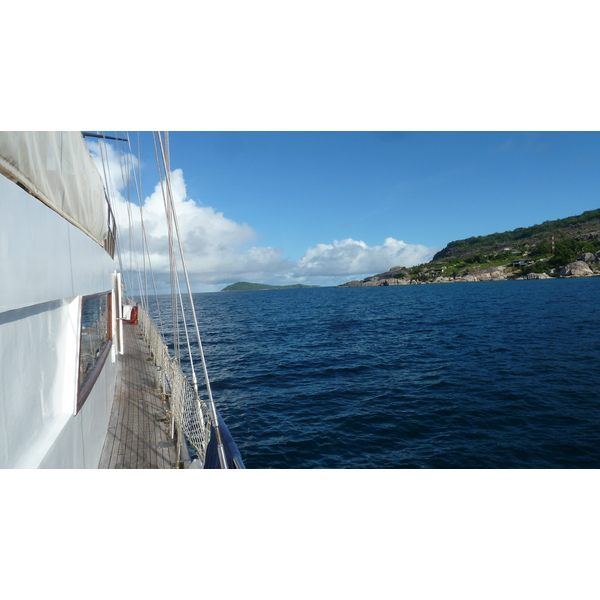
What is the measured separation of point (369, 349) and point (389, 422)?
1009 cm

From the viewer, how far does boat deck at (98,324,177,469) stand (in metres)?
3.76

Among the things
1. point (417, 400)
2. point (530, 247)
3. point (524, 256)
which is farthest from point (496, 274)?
point (417, 400)

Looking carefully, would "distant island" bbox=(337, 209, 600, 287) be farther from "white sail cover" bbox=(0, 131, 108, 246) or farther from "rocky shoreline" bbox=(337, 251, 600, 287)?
"white sail cover" bbox=(0, 131, 108, 246)

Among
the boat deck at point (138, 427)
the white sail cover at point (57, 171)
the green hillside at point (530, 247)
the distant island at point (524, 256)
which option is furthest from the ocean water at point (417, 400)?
the green hillside at point (530, 247)

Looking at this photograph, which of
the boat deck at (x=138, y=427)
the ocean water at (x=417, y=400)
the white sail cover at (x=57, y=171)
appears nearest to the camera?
the white sail cover at (x=57, y=171)

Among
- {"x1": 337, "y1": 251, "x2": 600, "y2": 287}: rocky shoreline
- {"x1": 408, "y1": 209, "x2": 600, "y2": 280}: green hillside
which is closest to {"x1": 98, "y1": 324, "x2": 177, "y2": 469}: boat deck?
{"x1": 337, "y1": 251, "x2": 600, "y2": 287}: rocky shoreline

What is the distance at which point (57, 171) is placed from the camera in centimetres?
→ 236

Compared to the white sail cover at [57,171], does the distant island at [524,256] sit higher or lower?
higher

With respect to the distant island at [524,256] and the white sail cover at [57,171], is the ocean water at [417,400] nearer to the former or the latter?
the white sail cover at [57,171]

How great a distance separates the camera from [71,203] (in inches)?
112

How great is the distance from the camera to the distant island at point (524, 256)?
80562 millimetres
